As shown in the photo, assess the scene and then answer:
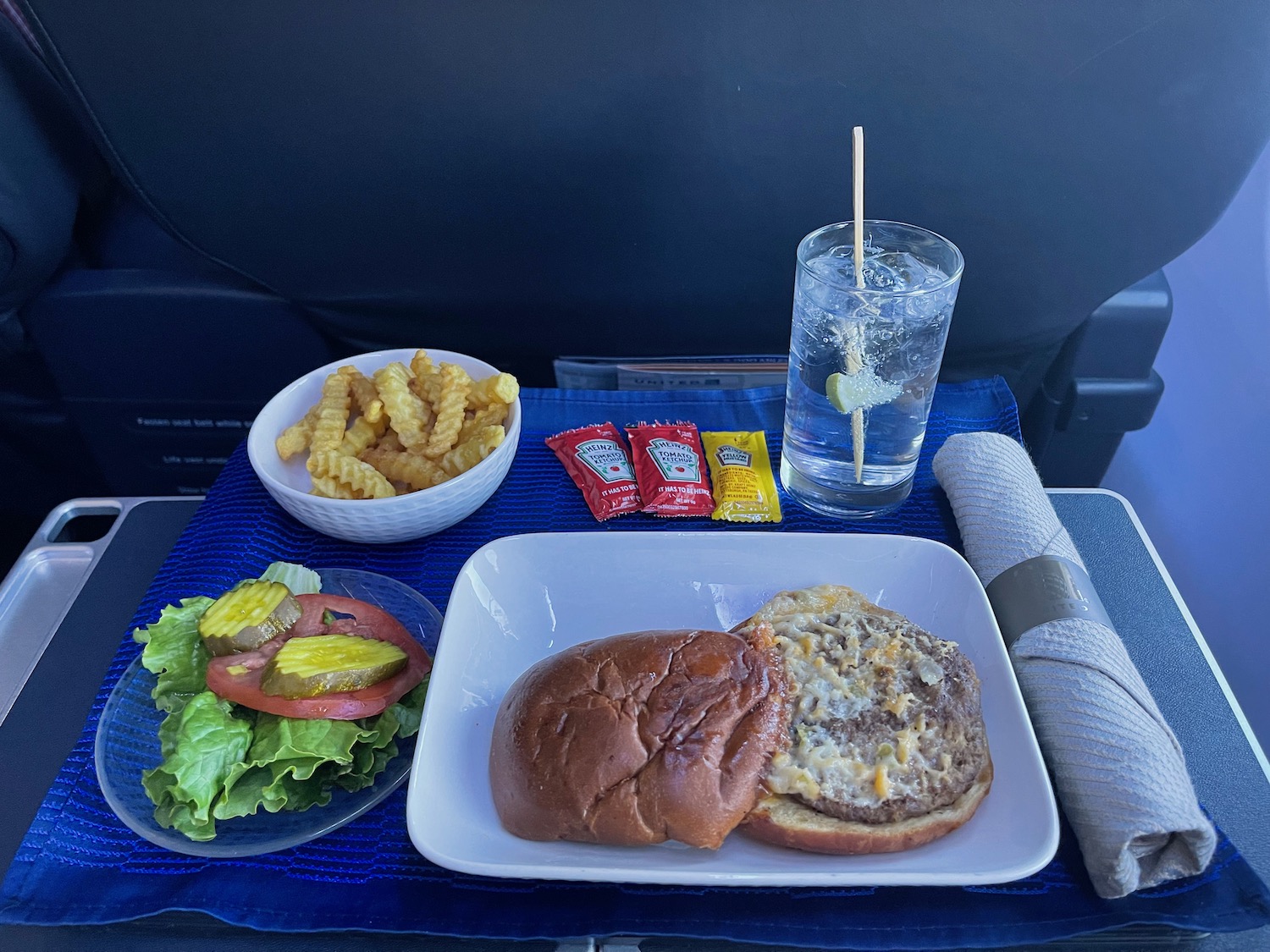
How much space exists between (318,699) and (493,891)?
0.86 feet

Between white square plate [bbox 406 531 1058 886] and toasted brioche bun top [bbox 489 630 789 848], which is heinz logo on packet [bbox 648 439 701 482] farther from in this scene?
toasted brioche bun top [bbox 489 630 789 848]

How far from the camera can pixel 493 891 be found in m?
0.88

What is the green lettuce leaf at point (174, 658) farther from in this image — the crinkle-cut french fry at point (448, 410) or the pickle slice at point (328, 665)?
the crinkle-cut french fry at point (448, 410)

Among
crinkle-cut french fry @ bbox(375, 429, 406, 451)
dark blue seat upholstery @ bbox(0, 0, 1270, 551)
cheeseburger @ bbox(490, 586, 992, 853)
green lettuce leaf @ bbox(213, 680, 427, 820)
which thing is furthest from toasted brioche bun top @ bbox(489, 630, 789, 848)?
dark blue seat upholstery @ bbox(0, 0, 1270, 551)

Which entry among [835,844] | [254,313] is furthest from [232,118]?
[835,844]

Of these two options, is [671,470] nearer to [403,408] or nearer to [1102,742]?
[403,408]

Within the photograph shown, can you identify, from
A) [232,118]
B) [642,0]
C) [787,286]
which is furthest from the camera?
[787,286]

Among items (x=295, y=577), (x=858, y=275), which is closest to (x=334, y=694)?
(x=295, y=577)

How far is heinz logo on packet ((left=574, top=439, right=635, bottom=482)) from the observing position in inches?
53.0

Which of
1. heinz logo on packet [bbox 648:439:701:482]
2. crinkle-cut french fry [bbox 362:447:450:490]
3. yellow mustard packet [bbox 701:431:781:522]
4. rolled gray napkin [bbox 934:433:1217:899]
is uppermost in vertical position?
crinkle-cut french fry [bbox 362:447:450:490]

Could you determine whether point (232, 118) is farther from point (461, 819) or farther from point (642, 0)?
point (461, 819)

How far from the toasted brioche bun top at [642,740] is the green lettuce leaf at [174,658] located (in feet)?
1.19

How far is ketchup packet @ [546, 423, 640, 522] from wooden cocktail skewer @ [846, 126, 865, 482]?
1.07 feet

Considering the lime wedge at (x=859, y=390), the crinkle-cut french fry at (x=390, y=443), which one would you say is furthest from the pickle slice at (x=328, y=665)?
the lime wedge at (x=859, y=390)
